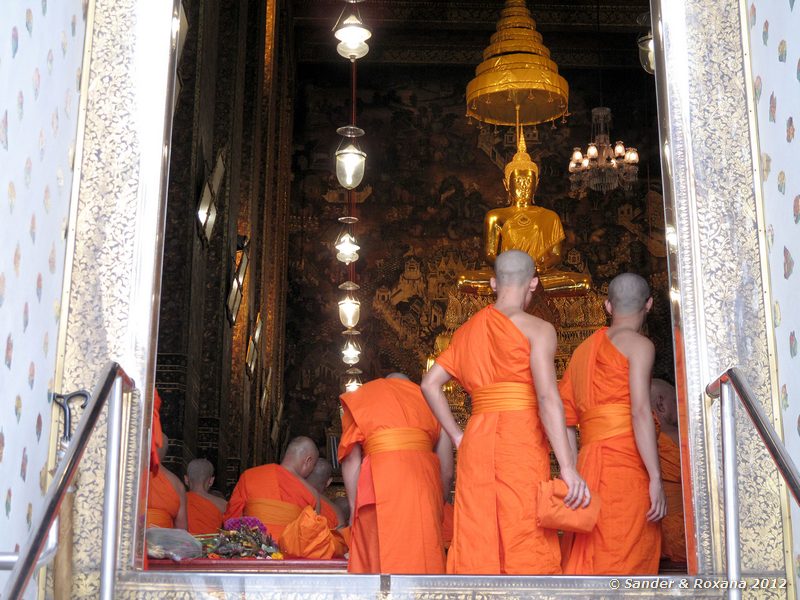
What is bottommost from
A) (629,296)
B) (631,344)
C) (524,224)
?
(631,344)

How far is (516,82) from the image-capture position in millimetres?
10703

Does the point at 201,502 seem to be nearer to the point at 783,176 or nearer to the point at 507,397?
the point at 507,397

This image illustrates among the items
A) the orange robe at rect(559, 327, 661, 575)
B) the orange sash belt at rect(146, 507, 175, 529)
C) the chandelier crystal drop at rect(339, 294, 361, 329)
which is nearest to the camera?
the orange robe at rect(559, 327, 661, 575)

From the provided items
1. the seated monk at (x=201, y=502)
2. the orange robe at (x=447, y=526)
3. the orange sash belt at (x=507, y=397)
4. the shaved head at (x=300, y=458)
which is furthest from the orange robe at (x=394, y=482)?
the seated monk at (x=201, y=502)

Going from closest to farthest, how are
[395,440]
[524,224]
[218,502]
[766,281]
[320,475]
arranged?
[766,281]
[395,440]
[218,502]
[320,475]
[524,224]

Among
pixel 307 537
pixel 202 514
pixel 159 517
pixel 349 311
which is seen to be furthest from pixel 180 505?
pixel 349 311

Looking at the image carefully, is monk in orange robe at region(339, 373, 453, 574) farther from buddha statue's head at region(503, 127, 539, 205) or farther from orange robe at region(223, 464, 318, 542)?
buddha statue's head at region(503, 127, 539, 205)

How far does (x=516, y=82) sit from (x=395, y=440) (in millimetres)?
5531

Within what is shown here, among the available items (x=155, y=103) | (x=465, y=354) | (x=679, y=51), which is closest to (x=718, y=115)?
(x=679, y=51)

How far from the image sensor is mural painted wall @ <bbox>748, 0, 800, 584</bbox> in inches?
169

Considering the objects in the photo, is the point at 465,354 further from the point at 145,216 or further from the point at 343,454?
the point at 145,216

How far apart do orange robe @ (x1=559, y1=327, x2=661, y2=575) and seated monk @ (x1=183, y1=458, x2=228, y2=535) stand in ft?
10.6

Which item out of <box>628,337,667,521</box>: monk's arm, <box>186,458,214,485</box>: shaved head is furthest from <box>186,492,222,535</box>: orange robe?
<box>628,337,667,521</box>: monk's arm

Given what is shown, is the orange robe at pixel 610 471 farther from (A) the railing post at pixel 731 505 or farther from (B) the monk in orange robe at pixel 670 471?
(A) the railing post at pixel 731 505
